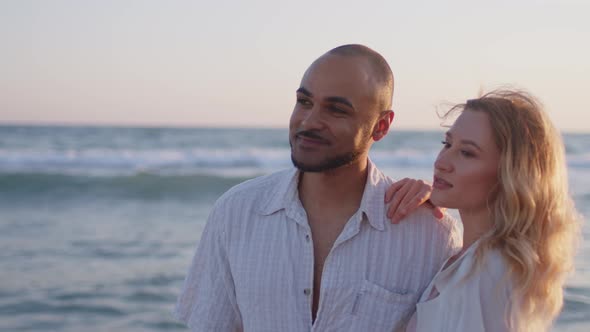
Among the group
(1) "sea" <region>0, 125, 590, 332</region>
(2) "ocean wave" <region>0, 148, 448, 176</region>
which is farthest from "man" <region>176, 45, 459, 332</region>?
(2) "ocean wave" <region>0, 148, 448, 176</region>

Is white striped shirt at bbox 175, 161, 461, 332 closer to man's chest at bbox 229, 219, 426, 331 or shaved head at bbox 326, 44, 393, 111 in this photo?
man's chest at bbox 229, 219, 426, 331

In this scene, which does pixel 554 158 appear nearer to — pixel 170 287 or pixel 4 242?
pixel 170 287

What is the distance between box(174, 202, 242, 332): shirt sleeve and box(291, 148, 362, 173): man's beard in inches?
14.1

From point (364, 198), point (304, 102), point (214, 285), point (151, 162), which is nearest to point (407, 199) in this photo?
point (364, 198)

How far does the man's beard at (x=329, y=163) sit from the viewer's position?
269cm

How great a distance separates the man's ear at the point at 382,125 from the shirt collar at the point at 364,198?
0.43 ft

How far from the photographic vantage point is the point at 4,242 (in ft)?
26.3

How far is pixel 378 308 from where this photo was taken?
8.70 feet

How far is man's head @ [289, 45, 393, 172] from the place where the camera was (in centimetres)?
268

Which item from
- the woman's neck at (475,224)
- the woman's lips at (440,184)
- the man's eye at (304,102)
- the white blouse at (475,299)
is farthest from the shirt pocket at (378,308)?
the man's eye at (304,102)

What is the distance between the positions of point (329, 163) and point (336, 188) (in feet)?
0.56

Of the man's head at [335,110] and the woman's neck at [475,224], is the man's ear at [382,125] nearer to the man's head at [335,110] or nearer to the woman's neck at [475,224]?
the man's head at [335,110]

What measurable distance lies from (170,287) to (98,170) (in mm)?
10059

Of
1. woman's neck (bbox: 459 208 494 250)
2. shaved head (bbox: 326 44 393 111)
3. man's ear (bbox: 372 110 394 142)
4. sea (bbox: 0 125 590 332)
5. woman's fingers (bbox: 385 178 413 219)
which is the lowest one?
sea (bbox: 0 125 590 332)
